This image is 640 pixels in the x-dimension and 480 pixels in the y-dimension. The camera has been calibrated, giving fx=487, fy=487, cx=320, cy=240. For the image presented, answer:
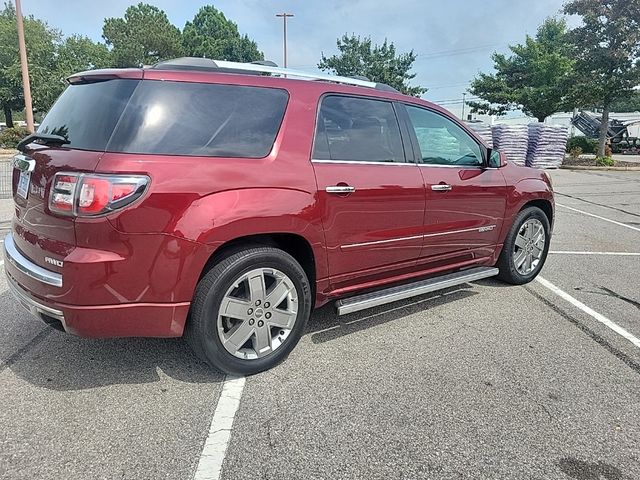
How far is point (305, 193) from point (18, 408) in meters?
2.05

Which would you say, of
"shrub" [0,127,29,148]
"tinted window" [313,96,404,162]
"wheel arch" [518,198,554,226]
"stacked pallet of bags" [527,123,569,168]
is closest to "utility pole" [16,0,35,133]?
"shrub" [0,127,29,148]

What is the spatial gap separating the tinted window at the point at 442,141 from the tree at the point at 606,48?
68.2ft

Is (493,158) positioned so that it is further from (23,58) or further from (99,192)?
(23,58)

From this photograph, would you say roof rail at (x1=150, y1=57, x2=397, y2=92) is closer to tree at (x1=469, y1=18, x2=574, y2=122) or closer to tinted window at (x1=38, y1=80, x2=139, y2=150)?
tinted window at (x1=38, y1=80, x2=139, y2=150)

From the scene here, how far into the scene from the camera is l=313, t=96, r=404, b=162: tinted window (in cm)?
332

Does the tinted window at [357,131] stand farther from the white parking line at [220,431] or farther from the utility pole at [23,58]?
the utility pole at [23,58]

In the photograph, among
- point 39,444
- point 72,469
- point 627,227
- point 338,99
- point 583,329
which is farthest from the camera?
point 627,227

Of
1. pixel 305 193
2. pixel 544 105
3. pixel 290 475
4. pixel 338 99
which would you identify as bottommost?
pixel 290 475

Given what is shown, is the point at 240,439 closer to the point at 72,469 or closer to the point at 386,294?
the point at 72,469

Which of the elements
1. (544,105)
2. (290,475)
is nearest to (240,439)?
(290,475)

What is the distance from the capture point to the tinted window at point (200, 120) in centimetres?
266

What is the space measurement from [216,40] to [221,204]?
70.0m

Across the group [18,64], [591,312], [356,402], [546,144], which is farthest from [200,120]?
[18,64]

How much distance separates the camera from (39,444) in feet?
7.91
